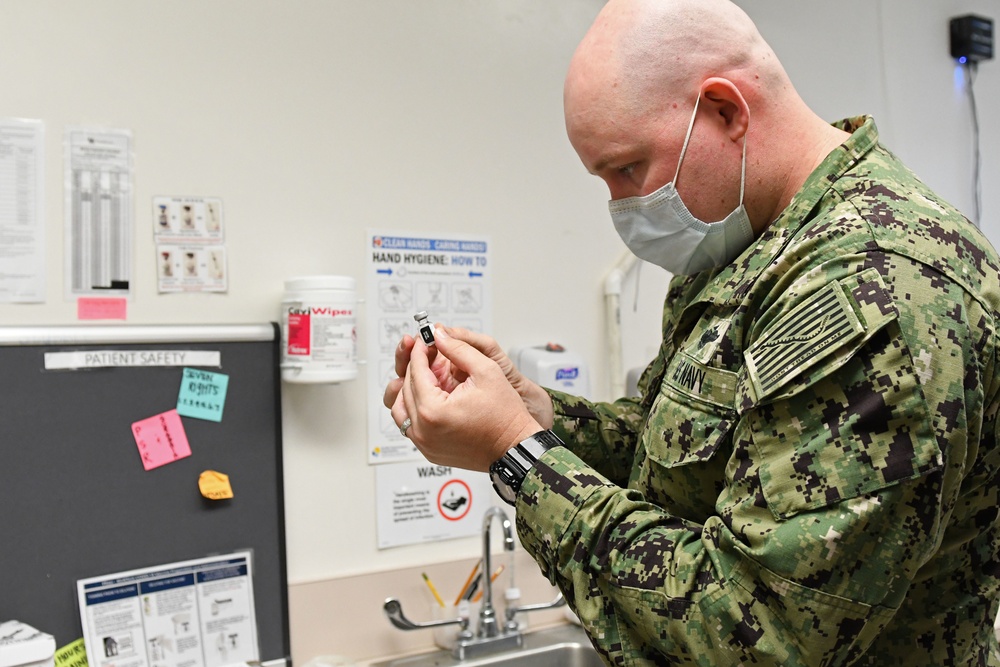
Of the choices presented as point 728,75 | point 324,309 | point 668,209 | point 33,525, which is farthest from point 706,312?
point 33,525

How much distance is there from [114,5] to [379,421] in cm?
90

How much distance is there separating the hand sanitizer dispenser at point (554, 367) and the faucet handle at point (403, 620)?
0.50m

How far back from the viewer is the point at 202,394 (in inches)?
61.8

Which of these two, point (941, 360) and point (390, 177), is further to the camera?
point (390, 177)

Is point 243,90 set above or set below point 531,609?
above

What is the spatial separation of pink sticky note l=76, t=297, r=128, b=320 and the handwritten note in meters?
0.15

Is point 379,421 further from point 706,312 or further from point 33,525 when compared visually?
point 706,312

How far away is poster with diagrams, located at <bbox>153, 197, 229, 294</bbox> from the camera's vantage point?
5.08ft

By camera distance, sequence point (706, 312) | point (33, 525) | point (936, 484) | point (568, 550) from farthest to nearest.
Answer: point (33, 525) < point (706, 312) < point (568, 550) < point (936, 484)

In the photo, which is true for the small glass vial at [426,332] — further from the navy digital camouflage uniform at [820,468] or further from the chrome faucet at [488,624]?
the chrome faucet at [488,624]

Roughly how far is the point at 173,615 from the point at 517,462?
0.95 meters

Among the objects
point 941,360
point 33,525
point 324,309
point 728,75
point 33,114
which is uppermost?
point 33,114

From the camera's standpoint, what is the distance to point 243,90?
1.61 metres

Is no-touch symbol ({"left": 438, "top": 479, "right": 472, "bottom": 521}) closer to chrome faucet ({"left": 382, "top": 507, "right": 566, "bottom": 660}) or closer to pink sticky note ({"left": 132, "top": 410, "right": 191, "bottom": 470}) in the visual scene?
chrome faucet ({"left": 382, "top": 507, "right": 566, "bottom": 660})
